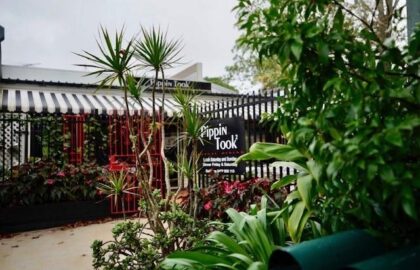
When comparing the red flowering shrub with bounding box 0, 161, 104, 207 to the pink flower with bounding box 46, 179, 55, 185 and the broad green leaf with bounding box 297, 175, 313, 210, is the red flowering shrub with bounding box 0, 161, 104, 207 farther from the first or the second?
the broad green leaf with bounding box 297, 175, 313, 210

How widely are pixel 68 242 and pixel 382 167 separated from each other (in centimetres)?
553

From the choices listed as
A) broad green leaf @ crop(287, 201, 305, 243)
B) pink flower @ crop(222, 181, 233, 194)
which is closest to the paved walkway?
pink flower @ crop(222, 181, 233, 194)

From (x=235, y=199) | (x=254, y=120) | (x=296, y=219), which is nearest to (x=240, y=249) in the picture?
(x=296, y=219)

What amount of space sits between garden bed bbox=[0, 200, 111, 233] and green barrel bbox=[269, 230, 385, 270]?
610cm

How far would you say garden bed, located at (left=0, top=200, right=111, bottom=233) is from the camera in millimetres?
6488

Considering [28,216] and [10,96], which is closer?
[28,216]

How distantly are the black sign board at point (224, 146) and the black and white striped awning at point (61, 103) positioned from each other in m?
2.01

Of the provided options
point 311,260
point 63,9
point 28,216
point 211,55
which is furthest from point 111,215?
point 211,55

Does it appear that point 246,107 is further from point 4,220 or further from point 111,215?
point 4,220

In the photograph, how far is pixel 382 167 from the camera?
4.11 feet

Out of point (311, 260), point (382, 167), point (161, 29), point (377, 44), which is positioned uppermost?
point (161, 29)

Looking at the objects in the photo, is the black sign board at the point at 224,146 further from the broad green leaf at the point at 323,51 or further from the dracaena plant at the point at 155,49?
the broad green leaf at the point at 323,51

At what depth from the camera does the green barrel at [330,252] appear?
138 centimetres

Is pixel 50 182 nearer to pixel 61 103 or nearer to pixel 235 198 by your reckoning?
pixel 61 103
